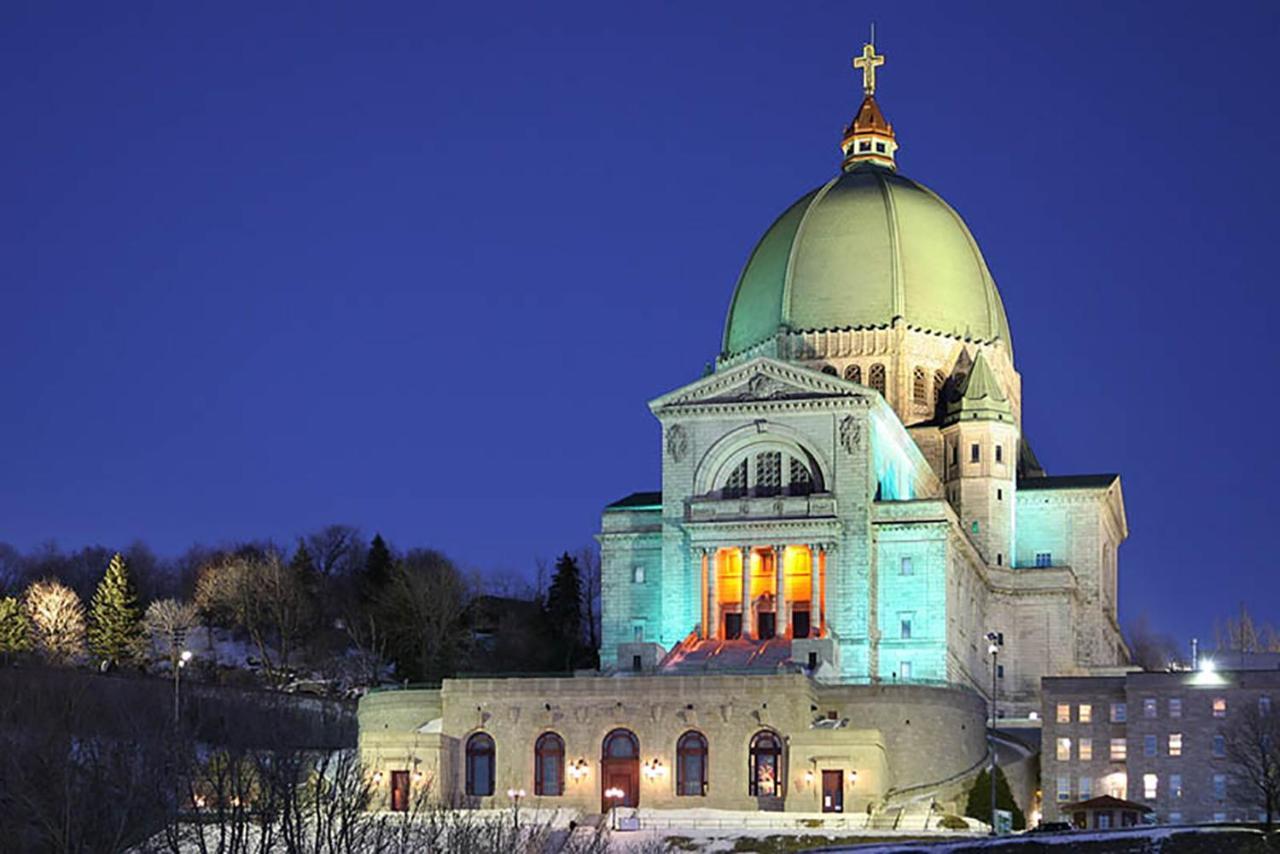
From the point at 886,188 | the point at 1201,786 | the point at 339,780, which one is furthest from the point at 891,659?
the point at 339,780

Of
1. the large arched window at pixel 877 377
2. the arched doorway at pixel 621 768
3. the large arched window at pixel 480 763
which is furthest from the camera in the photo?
the large arched window at pixel 877 377

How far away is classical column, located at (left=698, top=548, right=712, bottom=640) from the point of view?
130875 millimetres

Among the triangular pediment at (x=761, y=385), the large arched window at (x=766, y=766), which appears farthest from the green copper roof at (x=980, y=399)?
the large arched window at (x=766, y=766)

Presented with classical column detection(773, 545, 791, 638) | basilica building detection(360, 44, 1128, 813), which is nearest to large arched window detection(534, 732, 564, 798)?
basilica building detection(360, 44, 1128, 813)

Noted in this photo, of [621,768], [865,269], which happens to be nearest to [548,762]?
[621,768]

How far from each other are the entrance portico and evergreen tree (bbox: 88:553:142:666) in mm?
44846

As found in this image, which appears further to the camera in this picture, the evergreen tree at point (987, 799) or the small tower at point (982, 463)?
the small tower at point (982, 463)

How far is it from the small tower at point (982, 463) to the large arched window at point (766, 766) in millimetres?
36957

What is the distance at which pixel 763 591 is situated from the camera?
133250mm

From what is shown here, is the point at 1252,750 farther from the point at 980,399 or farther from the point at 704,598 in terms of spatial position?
the point at 980,399

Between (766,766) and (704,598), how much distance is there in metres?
18.4

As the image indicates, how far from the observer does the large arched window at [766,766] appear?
372 ft

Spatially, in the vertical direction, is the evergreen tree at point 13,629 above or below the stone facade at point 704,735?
above

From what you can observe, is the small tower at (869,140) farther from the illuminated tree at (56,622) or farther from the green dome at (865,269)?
the illuminated tree at (56,622)
